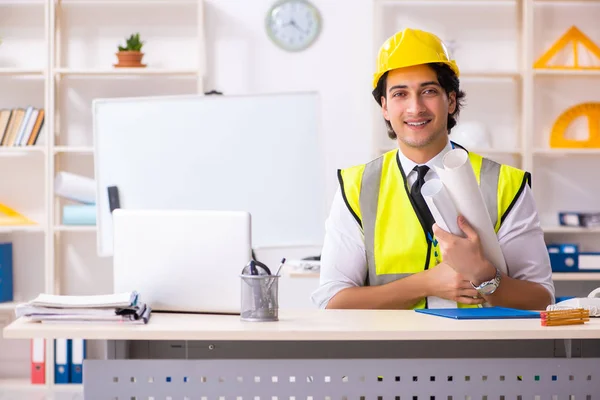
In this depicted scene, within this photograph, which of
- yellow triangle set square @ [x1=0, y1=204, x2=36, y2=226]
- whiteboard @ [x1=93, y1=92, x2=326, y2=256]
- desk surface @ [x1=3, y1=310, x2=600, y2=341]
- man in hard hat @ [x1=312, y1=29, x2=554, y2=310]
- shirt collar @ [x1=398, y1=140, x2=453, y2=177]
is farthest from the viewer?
yellow triangle set square @ [x1=0, y1=204, x2=36, y2=226]

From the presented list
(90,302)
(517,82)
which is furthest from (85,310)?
(517,82)

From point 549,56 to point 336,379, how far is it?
3.56 m

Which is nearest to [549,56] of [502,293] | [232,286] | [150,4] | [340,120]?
[340,120]

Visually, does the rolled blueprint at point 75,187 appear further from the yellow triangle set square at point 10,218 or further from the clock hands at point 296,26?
the clock hands at point 296,26

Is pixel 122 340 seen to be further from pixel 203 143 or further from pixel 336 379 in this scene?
pixel 203 143

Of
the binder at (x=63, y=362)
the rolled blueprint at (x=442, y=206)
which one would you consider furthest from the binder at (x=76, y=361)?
the rolled blueprint at (x=442, y=206)

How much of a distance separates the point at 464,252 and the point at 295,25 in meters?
3.24

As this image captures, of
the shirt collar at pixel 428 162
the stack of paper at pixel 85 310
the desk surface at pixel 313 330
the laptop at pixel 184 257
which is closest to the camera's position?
the desk surface at pixel 313 330

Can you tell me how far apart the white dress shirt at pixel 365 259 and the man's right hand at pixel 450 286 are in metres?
0.20

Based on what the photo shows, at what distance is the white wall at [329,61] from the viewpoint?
5.09 metres

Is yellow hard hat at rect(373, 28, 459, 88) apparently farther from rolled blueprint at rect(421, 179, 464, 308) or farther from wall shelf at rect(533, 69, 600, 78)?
wall shelf at rect(533, 69, 600, 78)

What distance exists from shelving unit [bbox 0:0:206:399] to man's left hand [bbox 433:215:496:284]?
3226mm

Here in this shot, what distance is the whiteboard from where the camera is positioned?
4277 mm

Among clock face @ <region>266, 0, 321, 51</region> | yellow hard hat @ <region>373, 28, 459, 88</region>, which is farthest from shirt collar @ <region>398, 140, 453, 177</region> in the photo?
clock face @ <region>266, 0, 321, 51</region>
